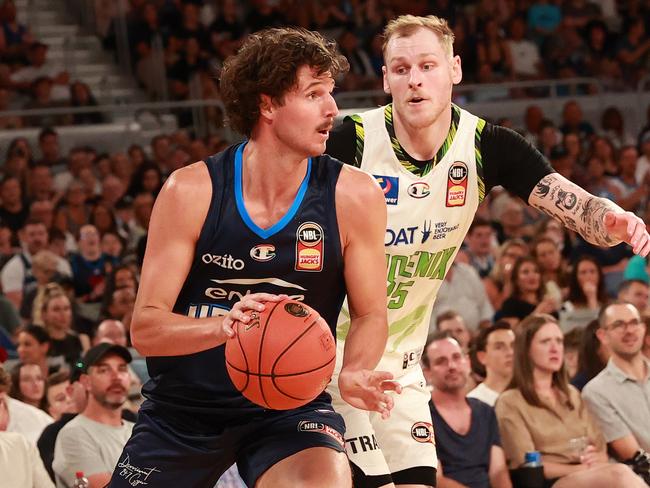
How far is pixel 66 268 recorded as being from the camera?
34.9 ft

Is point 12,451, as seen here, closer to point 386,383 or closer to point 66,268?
point 386,383

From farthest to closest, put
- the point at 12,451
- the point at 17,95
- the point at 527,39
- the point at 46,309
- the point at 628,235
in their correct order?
the point at 527,39
the point at 17,95
the point at 46,309
the point at 12,451
the point at 628,235

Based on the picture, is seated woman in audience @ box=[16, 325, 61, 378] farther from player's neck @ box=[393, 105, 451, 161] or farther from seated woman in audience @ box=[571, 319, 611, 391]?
player's neck @ box=[393, 105, 451, 161]

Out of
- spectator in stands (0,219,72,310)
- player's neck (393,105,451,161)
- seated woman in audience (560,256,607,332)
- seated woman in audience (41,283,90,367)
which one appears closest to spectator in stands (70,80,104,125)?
spectator in stands (0,219,72,310)

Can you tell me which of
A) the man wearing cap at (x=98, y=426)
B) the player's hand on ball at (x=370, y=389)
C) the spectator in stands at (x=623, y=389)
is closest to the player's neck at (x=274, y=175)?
the player's hand on ball at (x=370, y=389)

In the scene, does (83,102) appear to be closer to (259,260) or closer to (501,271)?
(501,271)

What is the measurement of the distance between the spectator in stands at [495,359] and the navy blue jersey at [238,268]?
4.30 metres

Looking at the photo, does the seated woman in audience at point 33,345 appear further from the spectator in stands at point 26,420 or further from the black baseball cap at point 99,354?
the black baseball cap at point 99,354

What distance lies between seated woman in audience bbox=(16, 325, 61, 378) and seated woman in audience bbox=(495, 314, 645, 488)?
330 centimetres

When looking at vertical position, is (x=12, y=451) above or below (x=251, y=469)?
below

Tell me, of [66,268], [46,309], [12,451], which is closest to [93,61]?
[66,268]

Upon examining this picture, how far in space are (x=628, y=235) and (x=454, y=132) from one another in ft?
3.34

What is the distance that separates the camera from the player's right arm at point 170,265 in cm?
394

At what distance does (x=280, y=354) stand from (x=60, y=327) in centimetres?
583
